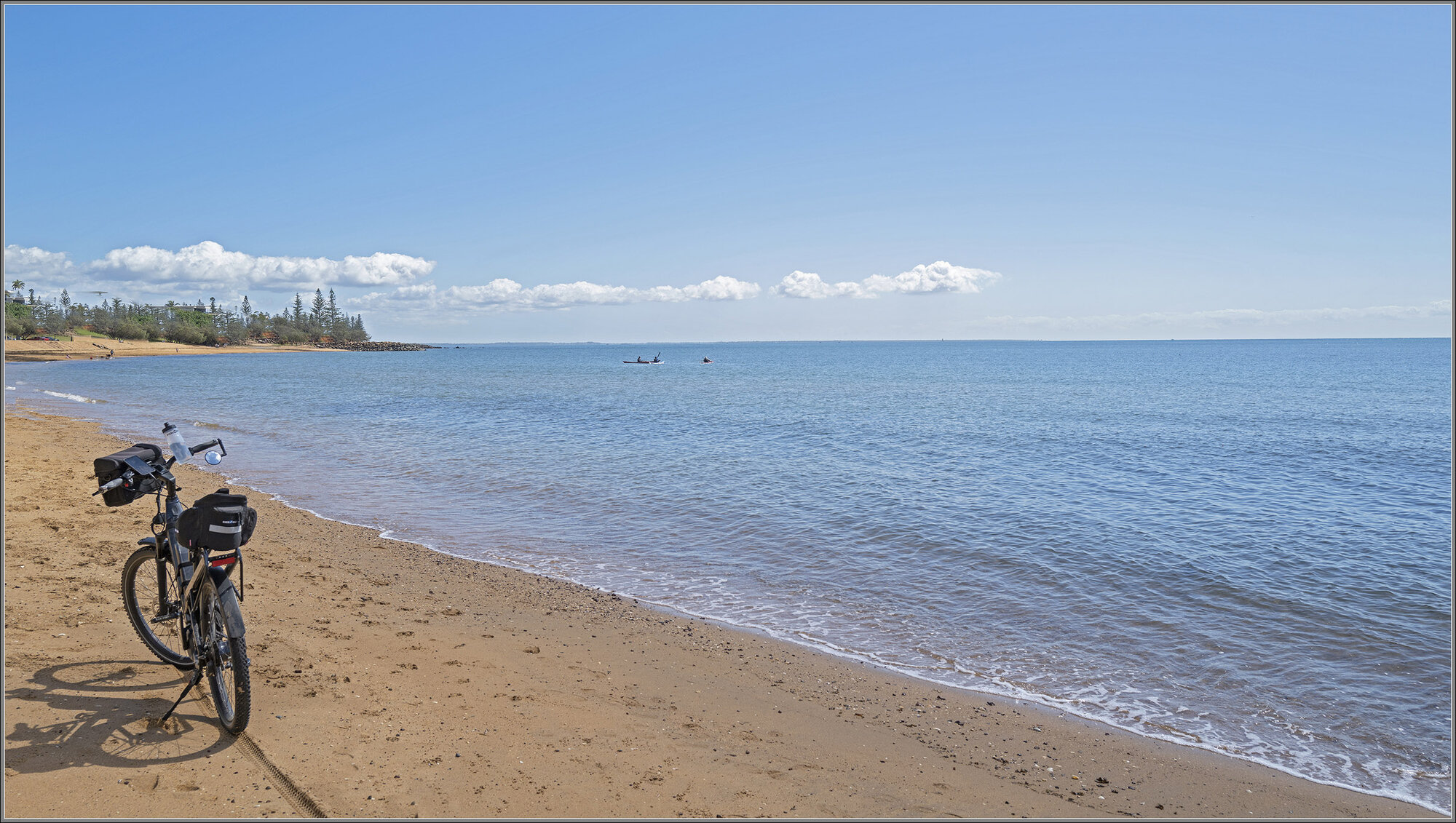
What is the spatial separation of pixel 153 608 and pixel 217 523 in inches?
63.4

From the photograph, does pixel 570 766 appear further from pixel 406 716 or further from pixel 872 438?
pixel 872 438

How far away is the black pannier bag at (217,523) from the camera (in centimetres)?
451

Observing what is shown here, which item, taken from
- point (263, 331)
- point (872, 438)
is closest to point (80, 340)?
point (263, 331)

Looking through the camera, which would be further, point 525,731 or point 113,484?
point 525,731

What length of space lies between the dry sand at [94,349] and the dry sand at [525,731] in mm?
94935

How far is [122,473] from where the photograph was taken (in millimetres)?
4844

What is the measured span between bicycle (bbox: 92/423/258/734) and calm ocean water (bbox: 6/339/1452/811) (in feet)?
15.7

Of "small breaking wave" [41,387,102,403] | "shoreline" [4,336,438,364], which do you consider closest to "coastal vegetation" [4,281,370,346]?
"shoreline" [4,336,438,364]

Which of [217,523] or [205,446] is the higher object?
[205,446]

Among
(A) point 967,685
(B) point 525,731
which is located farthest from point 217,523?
(A) point 967,685

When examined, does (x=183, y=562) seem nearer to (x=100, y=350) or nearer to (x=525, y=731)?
(x=525, y=731)

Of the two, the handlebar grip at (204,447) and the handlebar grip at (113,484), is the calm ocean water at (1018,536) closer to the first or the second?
the handlebar grip at (204,447)

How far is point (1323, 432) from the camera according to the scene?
28.8 meters

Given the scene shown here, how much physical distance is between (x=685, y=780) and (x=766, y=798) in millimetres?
527
